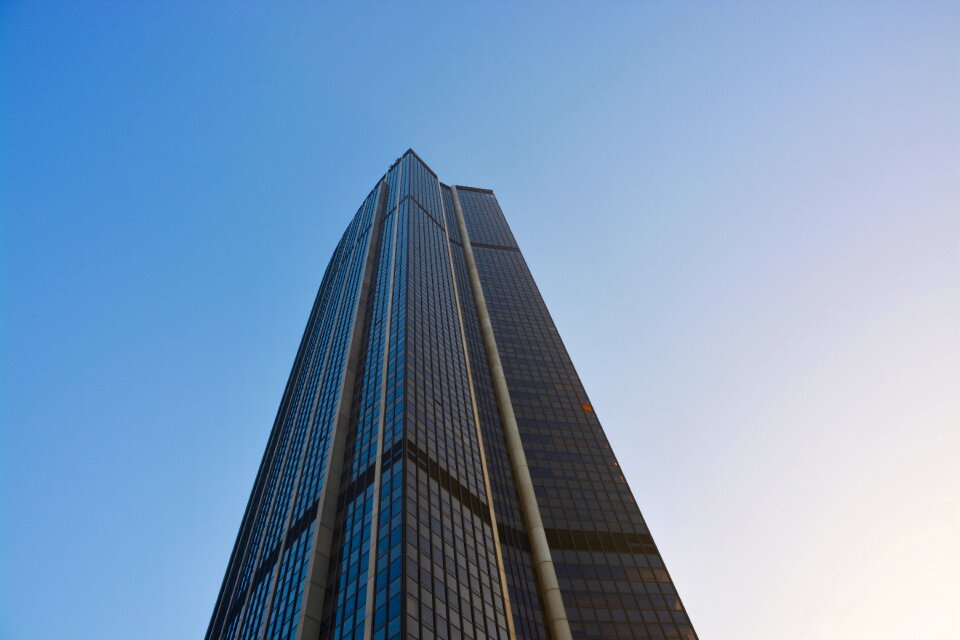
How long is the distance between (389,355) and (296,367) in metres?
88.3

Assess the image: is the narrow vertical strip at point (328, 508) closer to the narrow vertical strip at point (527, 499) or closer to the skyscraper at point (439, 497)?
the skyscraper at point (439, 497)

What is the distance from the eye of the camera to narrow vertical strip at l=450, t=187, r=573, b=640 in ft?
238

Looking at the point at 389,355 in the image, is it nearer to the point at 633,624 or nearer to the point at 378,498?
the point at 378,498

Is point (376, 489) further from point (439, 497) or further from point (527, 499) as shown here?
point (527, 499)

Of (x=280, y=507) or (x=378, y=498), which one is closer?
(x=378, y=498)

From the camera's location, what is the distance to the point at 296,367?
174375mm

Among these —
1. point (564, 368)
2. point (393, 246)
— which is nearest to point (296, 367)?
point (393, 246)

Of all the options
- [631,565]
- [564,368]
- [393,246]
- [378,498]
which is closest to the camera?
[378,498]

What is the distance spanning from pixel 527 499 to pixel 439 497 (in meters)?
24.9

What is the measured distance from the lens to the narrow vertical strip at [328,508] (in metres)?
57.4

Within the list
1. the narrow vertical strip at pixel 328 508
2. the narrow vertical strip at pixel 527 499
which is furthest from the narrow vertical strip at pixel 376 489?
the narrow vertical strip at pixel 527 499

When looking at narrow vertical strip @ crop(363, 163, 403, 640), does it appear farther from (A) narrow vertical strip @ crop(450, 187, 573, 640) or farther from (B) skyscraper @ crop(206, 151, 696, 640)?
(A) narrow vertical strip @ crop(450, 187, 573, 640)

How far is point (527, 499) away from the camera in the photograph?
3538 inches

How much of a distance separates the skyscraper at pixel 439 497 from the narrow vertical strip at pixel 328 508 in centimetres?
19
